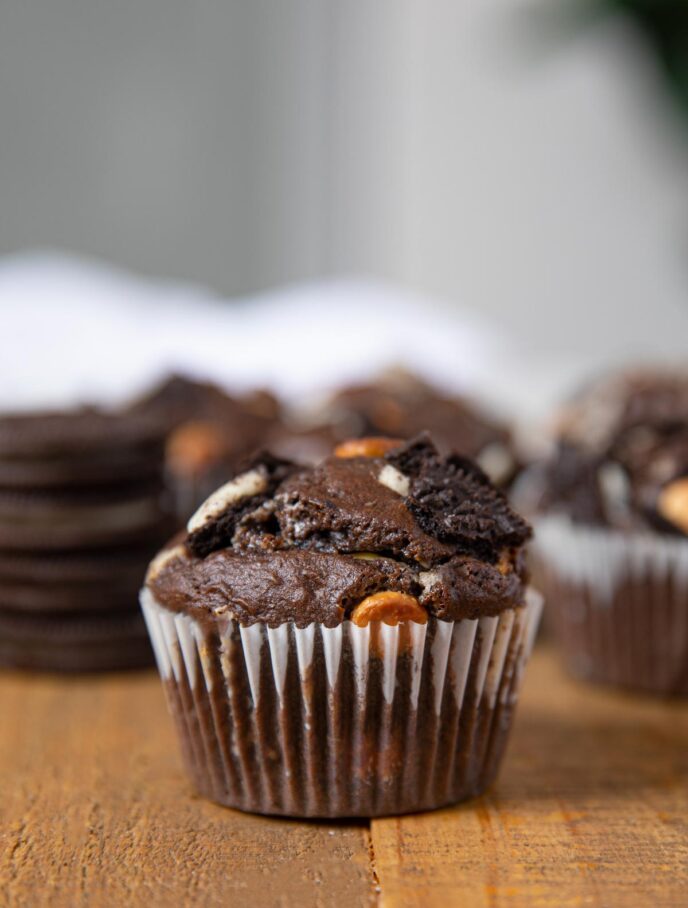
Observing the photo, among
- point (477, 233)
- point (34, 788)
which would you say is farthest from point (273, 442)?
point (477, 233)

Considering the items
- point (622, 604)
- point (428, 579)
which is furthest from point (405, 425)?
point (428, 579)

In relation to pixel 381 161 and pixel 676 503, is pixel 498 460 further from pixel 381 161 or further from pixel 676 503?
pixel 381 161

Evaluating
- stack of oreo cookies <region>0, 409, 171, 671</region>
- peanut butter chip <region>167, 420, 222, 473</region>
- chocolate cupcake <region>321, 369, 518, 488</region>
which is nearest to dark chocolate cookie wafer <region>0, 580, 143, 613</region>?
stack of oreo cookies <region>0, 409, 171, 671</region>

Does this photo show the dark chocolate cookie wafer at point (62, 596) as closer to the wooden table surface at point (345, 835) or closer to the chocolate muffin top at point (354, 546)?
the wooden table surface at point (345, 835)

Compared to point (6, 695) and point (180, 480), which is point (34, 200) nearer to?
point (180, 480)

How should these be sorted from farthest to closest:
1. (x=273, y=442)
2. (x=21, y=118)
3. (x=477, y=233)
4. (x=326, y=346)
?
(x=477, y=233), (x=21, y=118), (x=326, y=346), (x=273, y=442)

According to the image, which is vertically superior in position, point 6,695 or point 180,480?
point 180,480
